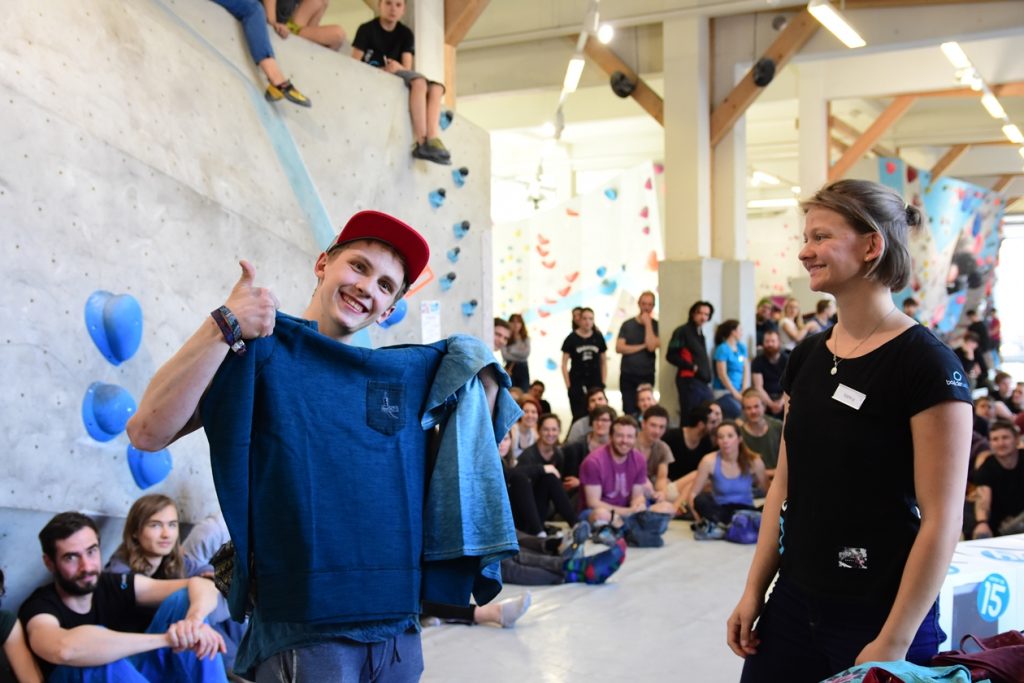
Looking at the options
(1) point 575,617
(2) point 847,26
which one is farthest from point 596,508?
(2) point 847,26

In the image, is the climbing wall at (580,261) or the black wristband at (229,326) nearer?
Result: the black wristband at (229,326)

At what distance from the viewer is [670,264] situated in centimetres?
1004

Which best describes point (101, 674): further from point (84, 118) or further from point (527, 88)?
point (527, 88)

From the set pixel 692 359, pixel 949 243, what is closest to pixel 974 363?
pixel 692 359

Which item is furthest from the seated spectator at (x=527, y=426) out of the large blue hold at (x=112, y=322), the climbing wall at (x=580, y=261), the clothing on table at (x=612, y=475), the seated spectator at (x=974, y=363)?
the climbing wall at (x=580, y=261)

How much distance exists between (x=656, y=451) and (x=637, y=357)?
8.10 feet

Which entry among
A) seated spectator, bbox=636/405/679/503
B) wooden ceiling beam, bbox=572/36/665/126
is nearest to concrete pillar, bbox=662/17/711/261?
wooden ceiling beam, bbox=572/36/665/126

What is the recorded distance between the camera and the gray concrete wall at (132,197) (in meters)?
3.62

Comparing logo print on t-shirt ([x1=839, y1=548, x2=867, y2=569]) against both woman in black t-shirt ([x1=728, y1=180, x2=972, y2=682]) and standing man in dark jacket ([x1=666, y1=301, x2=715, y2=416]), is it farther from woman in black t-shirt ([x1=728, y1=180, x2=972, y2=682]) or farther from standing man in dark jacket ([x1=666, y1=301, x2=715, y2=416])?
standing man in dark jacket ([x1=666, y1=301, x2=715, y2=416])

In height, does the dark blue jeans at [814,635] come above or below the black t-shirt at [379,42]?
below

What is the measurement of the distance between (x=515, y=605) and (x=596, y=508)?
1.99 metres

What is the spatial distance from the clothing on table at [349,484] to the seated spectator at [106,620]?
6.55 ft

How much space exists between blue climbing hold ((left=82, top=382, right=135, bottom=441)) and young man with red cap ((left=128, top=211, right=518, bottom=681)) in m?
2.62

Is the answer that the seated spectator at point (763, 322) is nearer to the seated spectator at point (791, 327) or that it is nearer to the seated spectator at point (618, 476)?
the seated spectator at point (791, 327)
